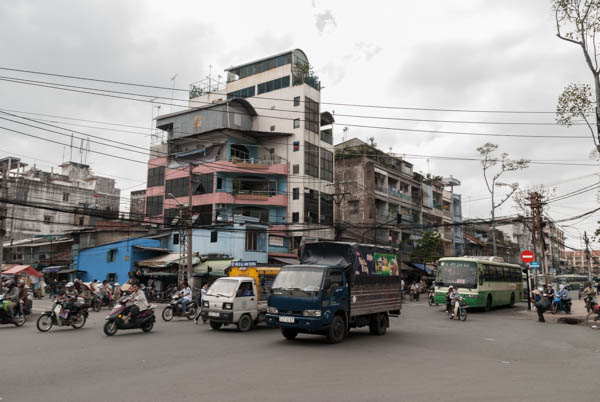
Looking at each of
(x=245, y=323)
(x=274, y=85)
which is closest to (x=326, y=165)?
(x=274, y=85)

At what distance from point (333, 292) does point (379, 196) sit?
40.0m

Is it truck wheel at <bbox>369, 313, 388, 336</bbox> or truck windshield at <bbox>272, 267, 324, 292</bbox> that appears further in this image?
truck wheel at <bbox>369, 313, 388, 336</bbox>

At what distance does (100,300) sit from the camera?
25109 millimetres

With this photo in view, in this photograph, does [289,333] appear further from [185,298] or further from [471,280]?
[471,280]

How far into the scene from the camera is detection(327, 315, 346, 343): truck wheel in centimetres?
1270

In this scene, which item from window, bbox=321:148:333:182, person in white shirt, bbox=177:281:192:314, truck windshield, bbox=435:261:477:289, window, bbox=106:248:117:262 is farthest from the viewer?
window, bbox=321:148:333:182

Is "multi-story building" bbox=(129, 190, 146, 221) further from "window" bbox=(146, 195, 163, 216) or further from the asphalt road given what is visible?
the asphalt road

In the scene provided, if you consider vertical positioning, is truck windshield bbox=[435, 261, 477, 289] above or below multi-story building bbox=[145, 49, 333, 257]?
below

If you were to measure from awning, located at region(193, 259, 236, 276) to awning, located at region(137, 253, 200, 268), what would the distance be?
0.65 meters

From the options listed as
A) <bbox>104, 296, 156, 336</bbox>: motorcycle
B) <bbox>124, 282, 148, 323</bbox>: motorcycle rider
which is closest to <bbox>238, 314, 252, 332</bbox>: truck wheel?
<bbox>104, 296, 156, 336</bbox>: motorcycle

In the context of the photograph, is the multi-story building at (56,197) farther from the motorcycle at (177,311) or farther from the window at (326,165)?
the motorcycle at (177,311)

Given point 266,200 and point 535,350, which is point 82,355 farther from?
point 266,200

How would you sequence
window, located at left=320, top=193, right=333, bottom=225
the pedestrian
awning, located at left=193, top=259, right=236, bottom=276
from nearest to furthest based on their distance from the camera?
the pedestrian
awning, located at left=193, top=259, right=236, bottom=276
window, located at left=320, top=193, right=333, bottom=225

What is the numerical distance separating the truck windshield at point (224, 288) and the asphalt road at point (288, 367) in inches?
54.5
